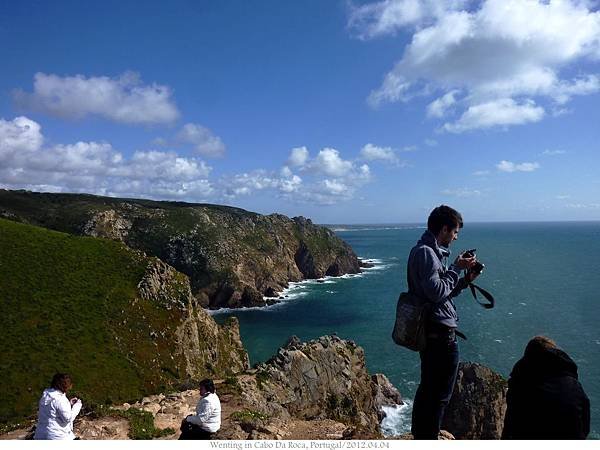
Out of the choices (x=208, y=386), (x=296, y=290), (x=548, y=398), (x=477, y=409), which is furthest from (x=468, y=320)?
(x=548, y=398)

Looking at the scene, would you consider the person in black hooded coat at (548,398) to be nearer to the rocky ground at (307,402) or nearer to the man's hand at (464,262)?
the man's hand at (464,262)

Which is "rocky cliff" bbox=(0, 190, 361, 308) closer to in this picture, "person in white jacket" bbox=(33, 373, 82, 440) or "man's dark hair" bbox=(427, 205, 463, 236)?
"person in white jacket" bbox=(33, 373, 82, 440)

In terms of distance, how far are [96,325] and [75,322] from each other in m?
2.07

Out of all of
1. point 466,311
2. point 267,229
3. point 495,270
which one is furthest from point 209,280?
point 495,270

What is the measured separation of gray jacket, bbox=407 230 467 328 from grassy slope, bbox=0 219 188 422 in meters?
28.0

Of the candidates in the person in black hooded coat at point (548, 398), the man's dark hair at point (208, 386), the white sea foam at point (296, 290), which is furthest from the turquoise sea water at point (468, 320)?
the person in black hooded coat at point (548, 398)

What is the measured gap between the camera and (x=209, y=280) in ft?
378

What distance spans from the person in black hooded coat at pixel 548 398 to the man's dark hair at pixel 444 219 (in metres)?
2.04

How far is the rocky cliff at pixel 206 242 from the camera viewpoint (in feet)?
379

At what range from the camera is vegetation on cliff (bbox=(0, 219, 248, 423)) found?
3553 cm

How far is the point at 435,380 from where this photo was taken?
6434mm
